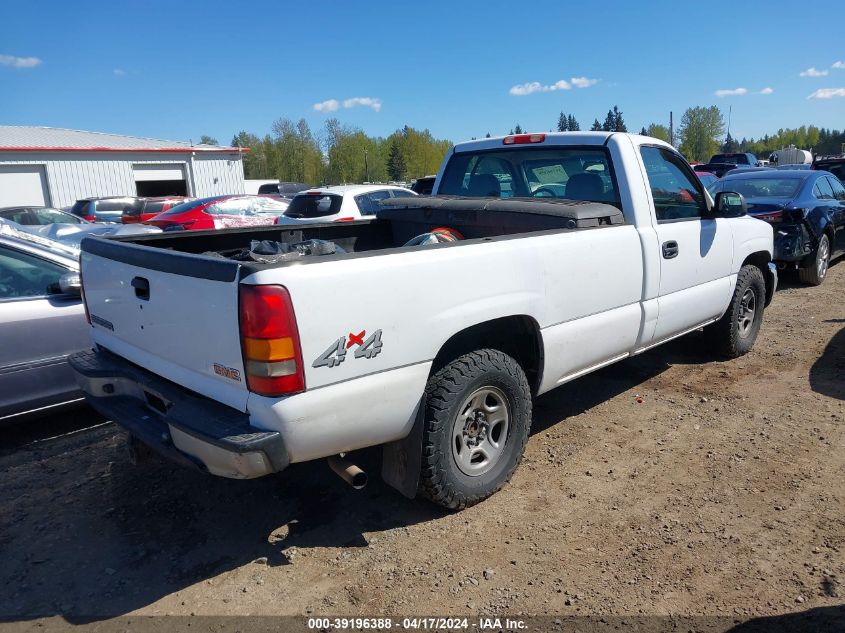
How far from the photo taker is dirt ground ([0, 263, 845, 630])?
2.79 m

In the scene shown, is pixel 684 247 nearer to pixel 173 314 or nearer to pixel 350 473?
pixel 350 473

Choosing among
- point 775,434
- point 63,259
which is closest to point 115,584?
point 63,259

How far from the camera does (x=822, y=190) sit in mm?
9805

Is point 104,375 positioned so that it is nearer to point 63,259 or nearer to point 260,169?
point 63,259

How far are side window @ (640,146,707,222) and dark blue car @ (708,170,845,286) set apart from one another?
187 inches

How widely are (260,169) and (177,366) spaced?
90.3 metres

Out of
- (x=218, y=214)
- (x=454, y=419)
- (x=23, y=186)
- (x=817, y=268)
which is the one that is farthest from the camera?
(x=23, y=186)

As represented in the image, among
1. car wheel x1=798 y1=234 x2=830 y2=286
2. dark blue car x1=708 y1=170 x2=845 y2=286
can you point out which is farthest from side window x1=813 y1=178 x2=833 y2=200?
car wheel x1=798 y1=234 x2=830 y2=286

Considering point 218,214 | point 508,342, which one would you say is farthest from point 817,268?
point 218,214

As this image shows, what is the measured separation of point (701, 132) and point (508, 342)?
261 ft

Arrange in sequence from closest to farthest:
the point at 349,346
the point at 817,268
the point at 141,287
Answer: the point at 349,346 → the point at 141,287 → the point at 817,268

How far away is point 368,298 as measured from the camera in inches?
106

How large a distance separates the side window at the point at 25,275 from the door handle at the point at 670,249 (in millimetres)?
4283

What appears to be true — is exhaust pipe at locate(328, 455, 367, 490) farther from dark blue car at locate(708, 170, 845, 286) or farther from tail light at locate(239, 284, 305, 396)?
dark blue car at locate(708, 170, 845, 286)
